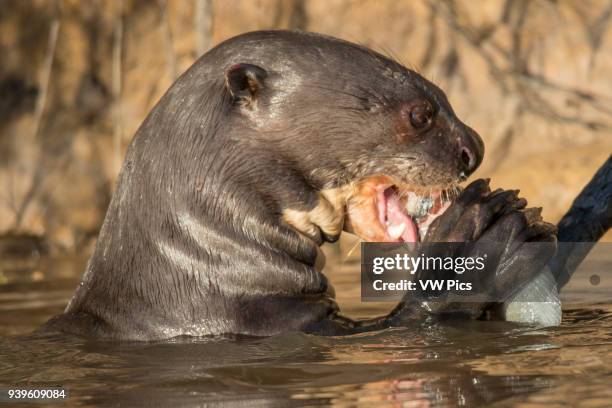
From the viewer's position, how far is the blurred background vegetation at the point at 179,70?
8.61 metres

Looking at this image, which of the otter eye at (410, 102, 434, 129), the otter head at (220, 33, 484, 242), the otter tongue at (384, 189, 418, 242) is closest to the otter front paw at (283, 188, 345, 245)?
the otter head at (220, 33, 484, 242)

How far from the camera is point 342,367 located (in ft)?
11.7

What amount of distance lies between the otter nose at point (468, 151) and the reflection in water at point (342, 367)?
1.74 feet

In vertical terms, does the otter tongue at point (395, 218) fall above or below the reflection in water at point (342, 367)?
above

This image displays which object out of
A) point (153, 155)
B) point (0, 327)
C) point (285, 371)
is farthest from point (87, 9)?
point (285, 371)

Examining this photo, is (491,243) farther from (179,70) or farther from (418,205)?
(179,70)

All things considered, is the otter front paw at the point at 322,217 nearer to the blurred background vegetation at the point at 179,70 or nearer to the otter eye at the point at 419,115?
the otter eye at the point at 419,115

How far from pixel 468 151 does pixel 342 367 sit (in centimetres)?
102

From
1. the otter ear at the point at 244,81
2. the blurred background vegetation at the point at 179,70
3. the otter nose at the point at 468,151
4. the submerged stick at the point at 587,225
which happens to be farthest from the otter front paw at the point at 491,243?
the blurred background vegetation at the point at 179,70

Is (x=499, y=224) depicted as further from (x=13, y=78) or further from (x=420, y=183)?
(x=13, y=78)

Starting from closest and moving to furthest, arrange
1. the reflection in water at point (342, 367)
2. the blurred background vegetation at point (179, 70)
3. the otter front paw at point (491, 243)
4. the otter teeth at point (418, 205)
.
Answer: the reflection in water at point (342, 367)
the otter front paw at point (491, 243)
the otter teeth at point (418, 205)
the blurred background vegetation at point (179, 70)

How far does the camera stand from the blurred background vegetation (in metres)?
8.61

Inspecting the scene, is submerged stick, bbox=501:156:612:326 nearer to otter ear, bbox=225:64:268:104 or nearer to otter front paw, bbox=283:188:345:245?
otter front paw, bbox=283:188:345:245

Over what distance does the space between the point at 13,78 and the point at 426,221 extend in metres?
5.15
